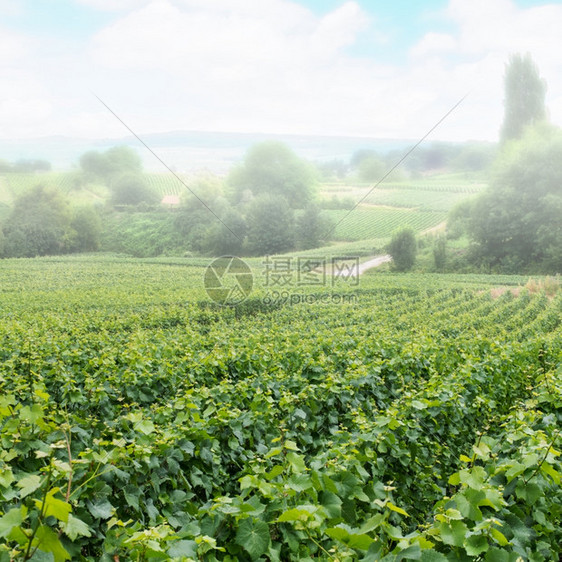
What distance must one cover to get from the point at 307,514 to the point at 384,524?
0.80ft

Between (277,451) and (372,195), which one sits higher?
(372,195)

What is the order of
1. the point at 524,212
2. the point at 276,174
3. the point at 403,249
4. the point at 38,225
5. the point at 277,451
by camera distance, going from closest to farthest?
the point at 277,451
the point at 38,225
the point at 403,249
the point at 524,212
the point at 276,174

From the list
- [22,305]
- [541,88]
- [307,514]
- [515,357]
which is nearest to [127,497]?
Result: [307,514]

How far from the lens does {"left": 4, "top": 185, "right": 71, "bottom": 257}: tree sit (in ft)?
63.1

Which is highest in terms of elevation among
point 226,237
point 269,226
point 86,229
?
point 86,229

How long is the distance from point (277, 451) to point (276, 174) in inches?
1249

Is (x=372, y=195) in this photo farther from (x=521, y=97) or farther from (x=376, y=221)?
(x=521, y=97)

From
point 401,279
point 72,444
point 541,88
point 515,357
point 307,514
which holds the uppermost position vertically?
point 541,88

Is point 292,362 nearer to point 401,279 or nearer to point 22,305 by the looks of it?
point 22,305

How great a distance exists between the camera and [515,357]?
217 inches

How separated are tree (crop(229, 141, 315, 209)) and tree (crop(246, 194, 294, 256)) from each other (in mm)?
3409

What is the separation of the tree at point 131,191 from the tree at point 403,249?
14.1 m

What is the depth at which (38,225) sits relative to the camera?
20.2 m

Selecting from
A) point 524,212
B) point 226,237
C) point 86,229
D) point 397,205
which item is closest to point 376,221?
point 397,205
